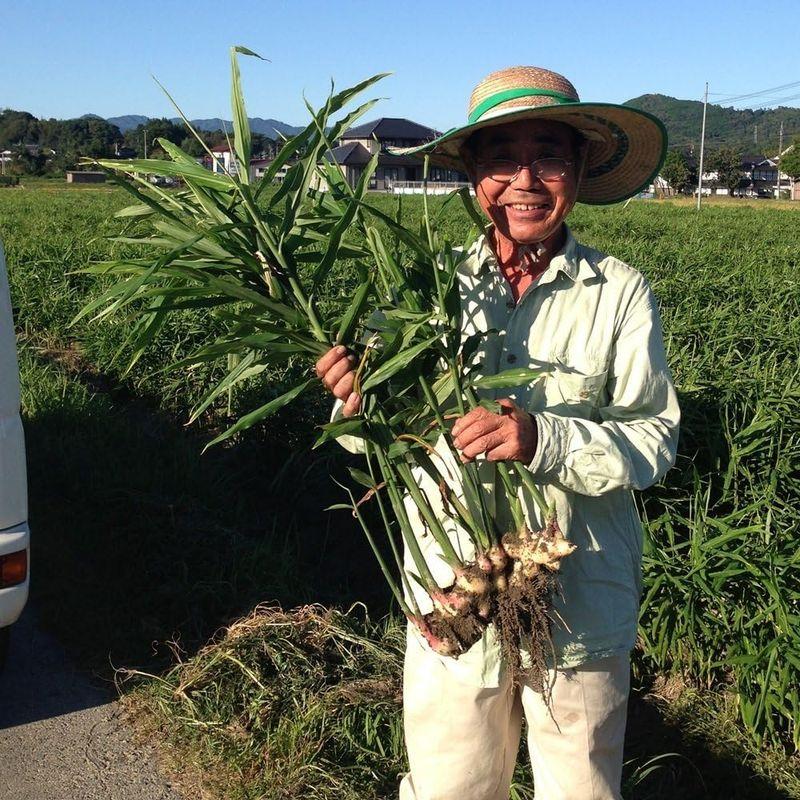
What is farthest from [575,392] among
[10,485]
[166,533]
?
[166,533]

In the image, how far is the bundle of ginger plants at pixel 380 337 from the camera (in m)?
1.91

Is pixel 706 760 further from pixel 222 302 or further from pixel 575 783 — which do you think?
pixel 222 302

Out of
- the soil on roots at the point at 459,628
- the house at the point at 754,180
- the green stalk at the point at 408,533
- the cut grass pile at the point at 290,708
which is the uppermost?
the house at the point at 754,180

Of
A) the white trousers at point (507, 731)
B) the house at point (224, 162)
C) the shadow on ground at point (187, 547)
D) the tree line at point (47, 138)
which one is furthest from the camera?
the tree line at point (47, 138)

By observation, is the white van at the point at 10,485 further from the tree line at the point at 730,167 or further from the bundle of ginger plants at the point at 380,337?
the tree line at the point at 730,167

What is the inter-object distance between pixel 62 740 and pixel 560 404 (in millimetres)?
2018

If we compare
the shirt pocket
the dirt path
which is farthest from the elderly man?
the dirt path

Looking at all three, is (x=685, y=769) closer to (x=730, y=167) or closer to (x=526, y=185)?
(x=526, y=185)

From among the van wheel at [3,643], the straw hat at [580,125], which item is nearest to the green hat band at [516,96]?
the straw hat at [580,125]

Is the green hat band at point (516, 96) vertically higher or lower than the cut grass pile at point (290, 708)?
higher

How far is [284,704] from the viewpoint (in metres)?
2.99

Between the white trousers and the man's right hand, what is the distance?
0.58 meters

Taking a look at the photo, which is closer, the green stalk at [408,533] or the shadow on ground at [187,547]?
the green stalk at [408,533]

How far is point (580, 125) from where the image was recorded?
2043 mm
